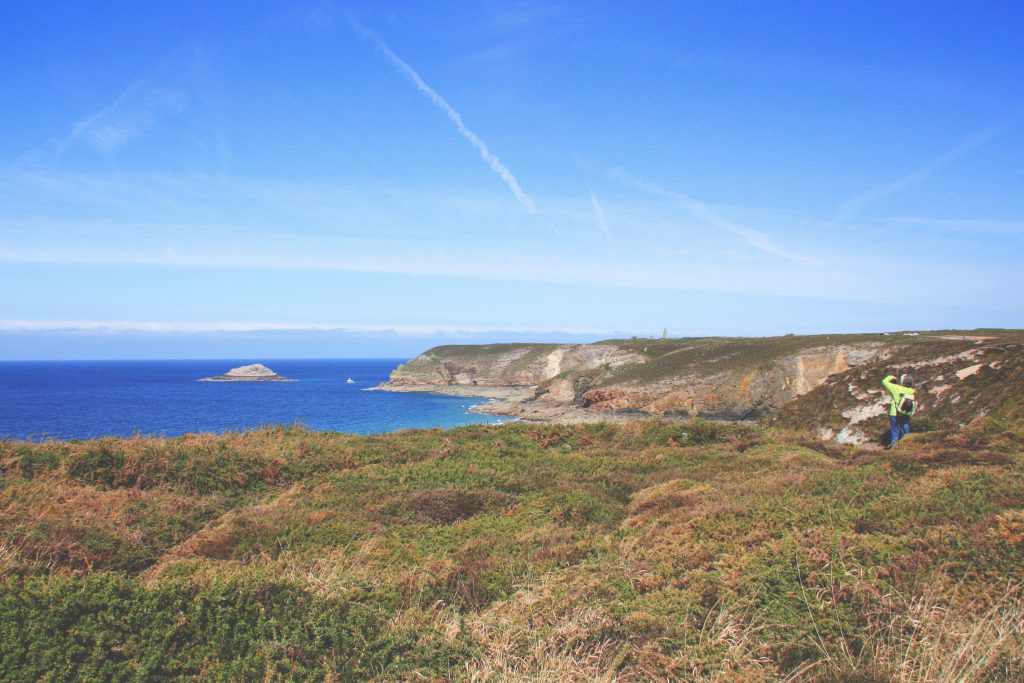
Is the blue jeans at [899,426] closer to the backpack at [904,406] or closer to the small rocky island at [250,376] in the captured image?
the backpack at [904,406]

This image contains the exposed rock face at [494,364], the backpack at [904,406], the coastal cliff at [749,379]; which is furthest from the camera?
the exposed rock face at [494,364]

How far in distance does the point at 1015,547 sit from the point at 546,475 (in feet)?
30.2

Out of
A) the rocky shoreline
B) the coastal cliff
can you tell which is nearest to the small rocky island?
the coastal cliff

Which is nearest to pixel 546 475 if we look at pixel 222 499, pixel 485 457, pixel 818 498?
pixel 485 457

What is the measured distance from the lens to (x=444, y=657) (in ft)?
16.8

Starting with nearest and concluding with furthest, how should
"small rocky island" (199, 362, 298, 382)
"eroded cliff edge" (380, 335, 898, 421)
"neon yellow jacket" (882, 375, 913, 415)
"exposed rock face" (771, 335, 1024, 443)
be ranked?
"neon yellow jacket" (882, 375, 913, 415) < "exposed rock face" (771, 335, 1024, 443) < "eroded cliff edge" (380, 335, 898, 421) < "small rocky island" (199, 362, 298, 382)

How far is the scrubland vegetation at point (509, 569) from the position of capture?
486cm

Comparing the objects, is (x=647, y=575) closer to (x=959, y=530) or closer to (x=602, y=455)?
(x=959, y=530)

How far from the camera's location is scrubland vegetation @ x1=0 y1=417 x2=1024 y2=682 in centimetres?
486

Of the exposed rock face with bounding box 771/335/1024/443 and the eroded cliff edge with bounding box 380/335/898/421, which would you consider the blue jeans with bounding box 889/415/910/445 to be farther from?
the eroded cliff edge with bounding box 380/335/898/421

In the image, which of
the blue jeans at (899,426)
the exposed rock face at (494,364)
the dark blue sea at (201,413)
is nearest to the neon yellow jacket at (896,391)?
the blue jeans at (899,426)

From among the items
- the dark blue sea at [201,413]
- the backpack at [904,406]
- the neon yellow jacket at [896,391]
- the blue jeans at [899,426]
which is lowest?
the dark blue sea at [201,413]

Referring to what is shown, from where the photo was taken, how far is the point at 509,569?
7637 mm

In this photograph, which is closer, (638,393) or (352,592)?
(352,592)
